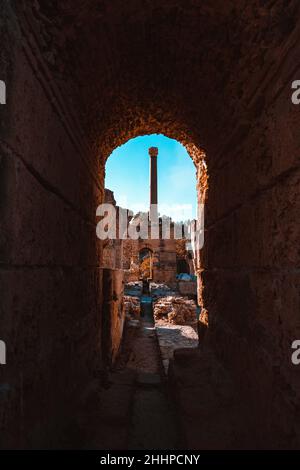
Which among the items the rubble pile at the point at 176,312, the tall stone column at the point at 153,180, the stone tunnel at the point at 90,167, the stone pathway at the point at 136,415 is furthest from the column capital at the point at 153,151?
the stone pathway at the point at 136,415

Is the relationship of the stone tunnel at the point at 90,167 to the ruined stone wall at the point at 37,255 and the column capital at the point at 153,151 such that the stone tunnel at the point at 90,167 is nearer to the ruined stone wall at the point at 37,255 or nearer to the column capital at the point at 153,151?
the ruined stone wall at the point at 37,255

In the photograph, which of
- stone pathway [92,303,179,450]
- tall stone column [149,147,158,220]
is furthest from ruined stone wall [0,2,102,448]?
tall stone column [149,147,158,220]

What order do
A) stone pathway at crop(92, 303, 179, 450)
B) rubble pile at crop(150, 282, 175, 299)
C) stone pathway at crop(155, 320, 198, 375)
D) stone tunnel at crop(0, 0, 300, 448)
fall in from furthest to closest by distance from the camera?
rubble pile at crop(150, 282, 175, 299)
stone pathway at crop(155, 320, 198, 375)
stone pathway at crop(92, 303, 179, 450)
stone tunnel at crop(0, 0, 300, 448)

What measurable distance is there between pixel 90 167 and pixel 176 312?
755 centimetres

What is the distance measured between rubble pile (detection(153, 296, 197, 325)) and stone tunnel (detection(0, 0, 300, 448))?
668 centimetres

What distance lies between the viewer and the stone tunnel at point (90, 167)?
1544mm

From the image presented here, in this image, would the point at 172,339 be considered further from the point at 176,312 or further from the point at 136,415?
the point at 136,415

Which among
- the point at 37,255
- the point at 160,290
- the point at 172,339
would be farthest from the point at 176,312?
the point at 37,255

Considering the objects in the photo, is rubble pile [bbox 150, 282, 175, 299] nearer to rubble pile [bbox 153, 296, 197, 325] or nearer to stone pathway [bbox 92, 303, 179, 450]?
rubble pile [bbox 153, 296, 197, 325]

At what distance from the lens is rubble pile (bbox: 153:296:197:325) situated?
9.89m

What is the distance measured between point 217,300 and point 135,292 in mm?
13741

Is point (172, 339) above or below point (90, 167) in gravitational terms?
below

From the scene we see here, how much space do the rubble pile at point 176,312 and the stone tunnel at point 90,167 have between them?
6.68 metres

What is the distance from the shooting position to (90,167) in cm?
348
